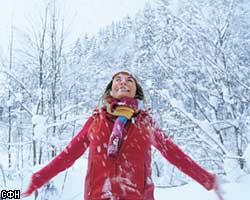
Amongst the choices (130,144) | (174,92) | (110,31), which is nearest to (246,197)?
(130,144)

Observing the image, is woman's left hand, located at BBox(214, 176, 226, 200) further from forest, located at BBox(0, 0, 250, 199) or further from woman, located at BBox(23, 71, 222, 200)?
forest, located at BBox(0, 0, 250, 199)

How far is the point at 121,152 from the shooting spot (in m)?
2.00

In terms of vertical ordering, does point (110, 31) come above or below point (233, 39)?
above

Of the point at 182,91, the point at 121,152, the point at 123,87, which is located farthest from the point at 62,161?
the point at 182,91

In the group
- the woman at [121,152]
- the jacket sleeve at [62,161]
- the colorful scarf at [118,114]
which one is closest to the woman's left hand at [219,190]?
the woman at [121,152]

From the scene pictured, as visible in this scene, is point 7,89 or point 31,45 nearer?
point 31,45

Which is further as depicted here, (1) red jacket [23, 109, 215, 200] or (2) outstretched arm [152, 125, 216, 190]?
(2) outstretched arm [152, 125, 216, 190]

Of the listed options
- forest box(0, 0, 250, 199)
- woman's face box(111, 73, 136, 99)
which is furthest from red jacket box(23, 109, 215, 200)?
forest box(0, 0, 250, 199)

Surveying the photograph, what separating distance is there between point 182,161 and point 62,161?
63 cm

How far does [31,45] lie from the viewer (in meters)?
11.8

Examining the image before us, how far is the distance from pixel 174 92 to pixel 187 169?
9670 mm

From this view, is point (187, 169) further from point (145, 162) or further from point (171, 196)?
point (171, 196)

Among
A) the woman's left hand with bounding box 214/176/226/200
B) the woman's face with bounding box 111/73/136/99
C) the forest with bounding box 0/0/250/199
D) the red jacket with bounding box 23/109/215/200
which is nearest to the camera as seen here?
the red jacket with bounding box 23/109/215/200

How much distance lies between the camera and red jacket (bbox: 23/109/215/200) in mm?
1931
